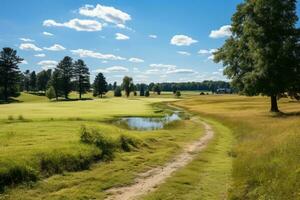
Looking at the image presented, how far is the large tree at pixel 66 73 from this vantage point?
438 feet

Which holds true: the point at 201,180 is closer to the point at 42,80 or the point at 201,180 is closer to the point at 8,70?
the point at 8,70

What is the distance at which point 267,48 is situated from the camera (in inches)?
1666

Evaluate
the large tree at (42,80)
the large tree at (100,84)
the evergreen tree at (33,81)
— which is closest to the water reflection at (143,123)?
the large tree at (100,84)

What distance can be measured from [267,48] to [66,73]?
343 ft

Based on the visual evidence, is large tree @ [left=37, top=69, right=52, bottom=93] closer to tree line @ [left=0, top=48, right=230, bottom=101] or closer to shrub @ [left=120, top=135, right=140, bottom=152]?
tree line @ [left=0, top=48, right=230, bottom=101]

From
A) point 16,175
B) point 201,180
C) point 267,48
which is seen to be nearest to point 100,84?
point 267,48

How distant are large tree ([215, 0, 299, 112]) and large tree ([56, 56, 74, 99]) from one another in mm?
95971

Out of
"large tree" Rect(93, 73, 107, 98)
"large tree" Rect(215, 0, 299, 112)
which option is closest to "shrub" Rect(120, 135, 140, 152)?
"large tree" Rect(215, 0, 299, 112)

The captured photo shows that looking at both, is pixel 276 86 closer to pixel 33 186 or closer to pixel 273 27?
pixel 273 27

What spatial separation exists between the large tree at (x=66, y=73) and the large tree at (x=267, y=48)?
315 feet

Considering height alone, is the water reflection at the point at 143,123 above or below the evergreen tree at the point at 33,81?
below

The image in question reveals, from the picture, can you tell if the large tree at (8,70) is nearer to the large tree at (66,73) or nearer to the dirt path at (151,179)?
the large tree at (66,73)

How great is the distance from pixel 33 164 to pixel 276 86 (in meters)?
34.7

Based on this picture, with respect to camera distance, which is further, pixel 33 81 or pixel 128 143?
pixel 33 81
